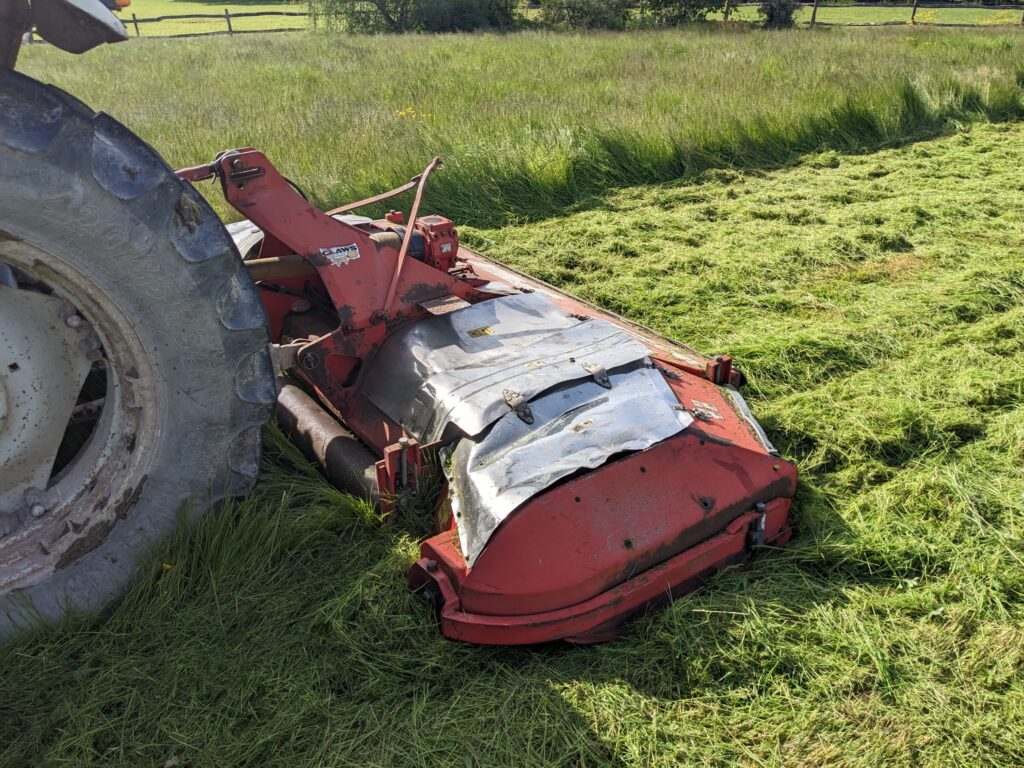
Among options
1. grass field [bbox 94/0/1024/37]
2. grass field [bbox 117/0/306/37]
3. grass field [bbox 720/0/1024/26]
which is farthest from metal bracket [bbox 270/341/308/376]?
grass field [bbox 720/0/1024/26]

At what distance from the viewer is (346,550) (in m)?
2.94

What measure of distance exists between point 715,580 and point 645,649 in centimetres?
43

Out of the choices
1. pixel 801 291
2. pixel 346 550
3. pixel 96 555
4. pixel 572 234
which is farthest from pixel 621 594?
pixel 572 234

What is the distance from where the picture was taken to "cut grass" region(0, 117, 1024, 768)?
7.47 ft

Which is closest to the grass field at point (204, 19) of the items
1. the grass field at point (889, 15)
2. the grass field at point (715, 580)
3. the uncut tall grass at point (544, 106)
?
the uncut tall grass at point (544, 106)

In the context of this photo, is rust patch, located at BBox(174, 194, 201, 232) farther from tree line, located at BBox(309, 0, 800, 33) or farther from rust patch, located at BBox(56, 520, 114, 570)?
tree line, located at BBox(309, 0, 800, 33)

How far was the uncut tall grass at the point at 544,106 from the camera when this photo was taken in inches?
286

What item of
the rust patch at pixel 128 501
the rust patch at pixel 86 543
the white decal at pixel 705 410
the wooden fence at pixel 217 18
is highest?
the wooden fence at pixel 217 18

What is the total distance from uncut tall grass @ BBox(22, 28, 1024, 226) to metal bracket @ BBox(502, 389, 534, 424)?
409 centimetres

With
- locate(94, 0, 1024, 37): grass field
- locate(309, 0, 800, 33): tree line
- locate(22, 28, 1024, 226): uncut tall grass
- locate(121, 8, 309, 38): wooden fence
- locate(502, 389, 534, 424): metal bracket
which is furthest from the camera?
locate(121, 8, 309, 38): wooden fence

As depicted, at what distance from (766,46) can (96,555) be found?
14383 millimetres

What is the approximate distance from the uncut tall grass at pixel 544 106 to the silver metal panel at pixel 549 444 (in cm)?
402

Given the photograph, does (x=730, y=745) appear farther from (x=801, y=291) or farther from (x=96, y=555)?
(x=801, y=291)

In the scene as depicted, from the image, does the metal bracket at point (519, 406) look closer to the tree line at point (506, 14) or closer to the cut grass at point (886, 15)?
the tree line at point (506, 14)
